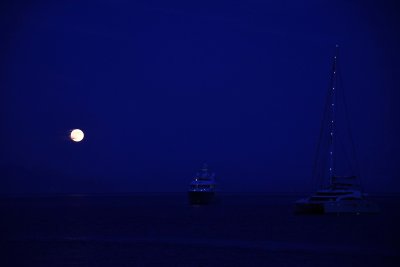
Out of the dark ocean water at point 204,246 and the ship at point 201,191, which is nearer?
the dark ocean water at point 204,246

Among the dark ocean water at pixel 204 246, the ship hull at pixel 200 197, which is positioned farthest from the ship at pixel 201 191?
the dark ocean water at pixel 204 246

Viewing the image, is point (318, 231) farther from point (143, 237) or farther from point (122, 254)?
point (122, 254)

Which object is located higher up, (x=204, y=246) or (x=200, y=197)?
(x=200, y=197)

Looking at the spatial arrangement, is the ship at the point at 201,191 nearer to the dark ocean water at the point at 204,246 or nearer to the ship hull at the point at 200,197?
the ship hull at the point at 200,197

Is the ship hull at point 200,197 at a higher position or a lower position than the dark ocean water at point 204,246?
higher

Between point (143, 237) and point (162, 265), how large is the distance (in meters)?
20.9

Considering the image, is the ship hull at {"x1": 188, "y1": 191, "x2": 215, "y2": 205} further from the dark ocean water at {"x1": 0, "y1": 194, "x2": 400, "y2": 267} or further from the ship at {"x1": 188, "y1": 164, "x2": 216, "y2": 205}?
the dark ocean water at {"x1": 0, "y1": 194, "x2": 400, "y2": 267}

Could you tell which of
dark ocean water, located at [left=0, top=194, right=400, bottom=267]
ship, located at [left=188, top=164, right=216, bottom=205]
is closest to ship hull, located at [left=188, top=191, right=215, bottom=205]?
ship, located at [left=188, top=164, right=216, bottom=205]

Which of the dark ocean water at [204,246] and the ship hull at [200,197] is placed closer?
the dark ocean water at [204,246]

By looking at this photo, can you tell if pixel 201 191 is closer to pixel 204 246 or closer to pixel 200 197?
pixel 200 197

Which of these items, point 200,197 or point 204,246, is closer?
point 204,246

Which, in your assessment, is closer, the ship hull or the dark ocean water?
the dark ocean water

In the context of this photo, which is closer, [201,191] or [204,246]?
[204,246]

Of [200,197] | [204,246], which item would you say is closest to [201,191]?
[200,197]
